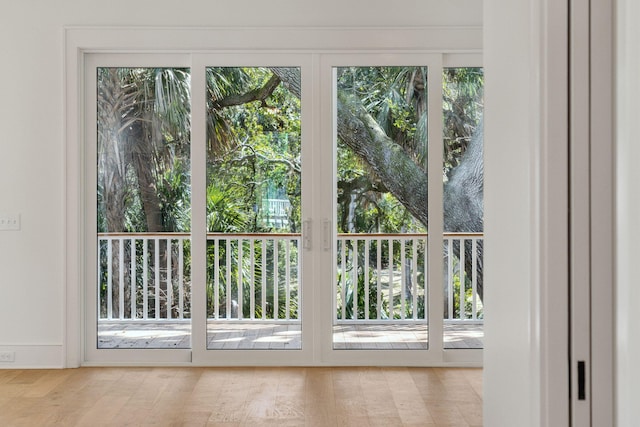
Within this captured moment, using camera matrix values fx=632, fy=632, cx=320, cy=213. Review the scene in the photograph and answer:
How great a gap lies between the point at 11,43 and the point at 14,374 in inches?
92.8

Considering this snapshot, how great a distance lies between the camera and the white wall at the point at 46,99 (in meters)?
4.56

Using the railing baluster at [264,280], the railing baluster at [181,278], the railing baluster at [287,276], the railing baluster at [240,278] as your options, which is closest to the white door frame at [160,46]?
the railing baluster at [181,278]

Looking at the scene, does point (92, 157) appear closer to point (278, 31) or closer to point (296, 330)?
point (278, 31)

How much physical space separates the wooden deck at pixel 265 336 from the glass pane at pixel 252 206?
0.03 ft

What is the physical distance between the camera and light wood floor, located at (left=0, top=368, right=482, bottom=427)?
3.48 meters

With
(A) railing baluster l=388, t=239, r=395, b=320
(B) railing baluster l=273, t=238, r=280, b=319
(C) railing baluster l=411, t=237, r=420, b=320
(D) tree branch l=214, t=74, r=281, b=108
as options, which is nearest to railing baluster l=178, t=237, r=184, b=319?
(B) railing baluster l=273, t=238, r=280, b=319

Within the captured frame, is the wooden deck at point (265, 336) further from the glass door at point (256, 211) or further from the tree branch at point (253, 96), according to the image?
the tree branch at point (253, 96)

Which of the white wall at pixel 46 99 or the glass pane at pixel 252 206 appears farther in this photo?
the glass pane at pixel 252 206

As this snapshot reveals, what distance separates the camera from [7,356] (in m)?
4.58

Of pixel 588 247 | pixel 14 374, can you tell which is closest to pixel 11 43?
pixel 14 374

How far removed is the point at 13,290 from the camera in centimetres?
459
